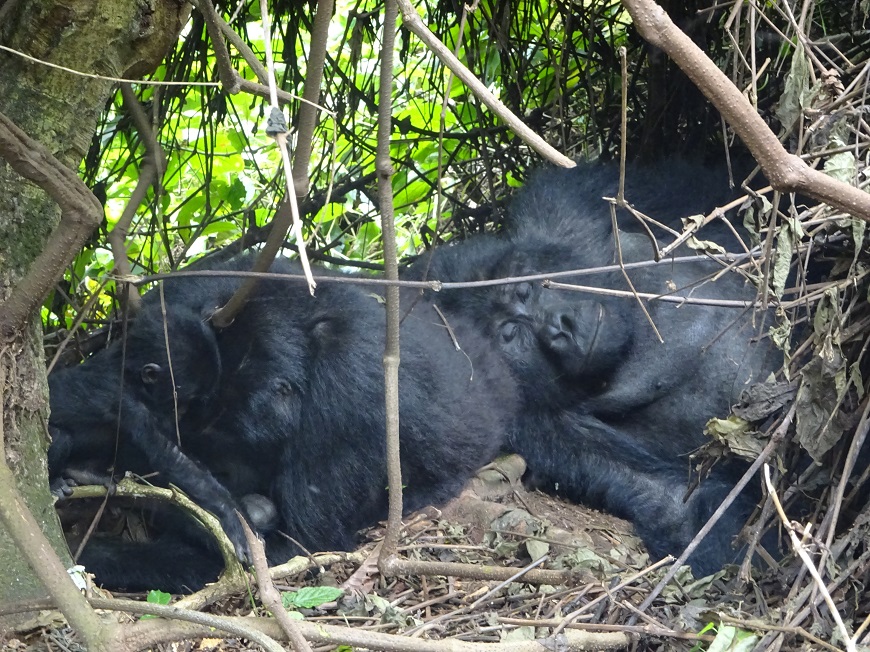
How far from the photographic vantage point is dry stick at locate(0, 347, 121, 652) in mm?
1168

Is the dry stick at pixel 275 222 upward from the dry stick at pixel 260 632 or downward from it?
upward

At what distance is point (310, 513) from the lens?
2254 mm

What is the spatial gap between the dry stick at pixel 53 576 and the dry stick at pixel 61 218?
0.36 meters

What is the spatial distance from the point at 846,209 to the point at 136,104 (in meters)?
1.56

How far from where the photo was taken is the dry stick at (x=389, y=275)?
147 cm

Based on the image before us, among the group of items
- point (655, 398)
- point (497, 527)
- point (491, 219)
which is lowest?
point (497, 527)

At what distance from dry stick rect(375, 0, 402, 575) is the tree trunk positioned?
1.48ft

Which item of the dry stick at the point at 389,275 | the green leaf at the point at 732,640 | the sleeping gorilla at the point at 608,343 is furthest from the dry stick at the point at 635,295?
the sleeping gorilla at the point at 608,343

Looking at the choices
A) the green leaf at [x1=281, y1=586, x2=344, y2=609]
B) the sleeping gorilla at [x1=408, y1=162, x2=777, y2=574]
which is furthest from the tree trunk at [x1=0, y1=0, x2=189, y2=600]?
the sleeping gorilla at [x1=408, y1=162, x2=777, y2=574]

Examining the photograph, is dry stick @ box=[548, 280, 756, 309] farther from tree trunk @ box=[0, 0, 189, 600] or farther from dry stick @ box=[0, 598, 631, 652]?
tree trunk @ box=[0, 0, 189, 600]

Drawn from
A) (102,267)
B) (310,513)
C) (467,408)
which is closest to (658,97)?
(467,408)

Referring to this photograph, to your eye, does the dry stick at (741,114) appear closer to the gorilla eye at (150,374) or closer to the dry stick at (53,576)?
the dry stick at (53,576)

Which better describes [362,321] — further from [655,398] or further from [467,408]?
[655,398]

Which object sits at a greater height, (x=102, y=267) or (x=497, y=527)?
(x=102, y=267)
